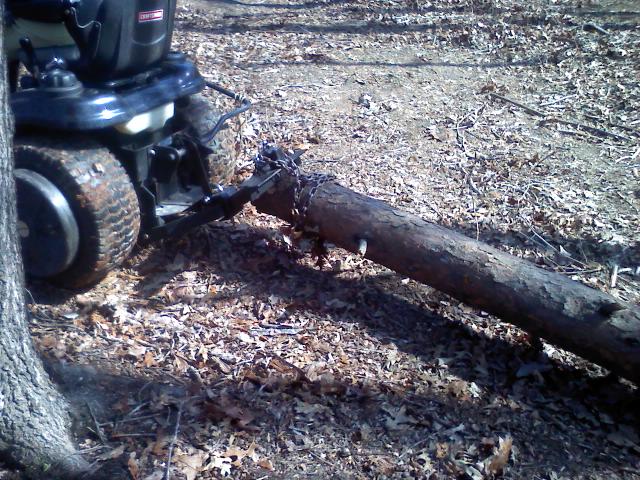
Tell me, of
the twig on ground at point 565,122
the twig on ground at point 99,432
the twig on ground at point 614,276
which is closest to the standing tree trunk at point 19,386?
the twig on ground at point 99,432

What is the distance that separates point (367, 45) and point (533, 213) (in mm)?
4347

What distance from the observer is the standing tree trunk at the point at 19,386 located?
9.36 ft

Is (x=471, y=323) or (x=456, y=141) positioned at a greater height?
(x=456, y=141)

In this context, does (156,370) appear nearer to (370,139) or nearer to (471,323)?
(471,323)

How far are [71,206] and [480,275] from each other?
2407mm

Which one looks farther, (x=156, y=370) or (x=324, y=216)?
(x=324, y=216)

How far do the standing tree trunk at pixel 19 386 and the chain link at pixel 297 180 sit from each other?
2016 mm

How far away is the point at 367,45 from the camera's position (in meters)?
9.20

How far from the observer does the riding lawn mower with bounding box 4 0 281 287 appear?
4.06 meters

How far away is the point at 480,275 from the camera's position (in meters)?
4.18

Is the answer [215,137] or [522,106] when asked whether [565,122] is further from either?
[215,137]

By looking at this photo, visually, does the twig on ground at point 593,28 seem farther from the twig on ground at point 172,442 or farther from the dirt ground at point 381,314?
the twig on ground at point 172,442

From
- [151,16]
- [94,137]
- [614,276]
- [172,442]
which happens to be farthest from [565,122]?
[172,442]

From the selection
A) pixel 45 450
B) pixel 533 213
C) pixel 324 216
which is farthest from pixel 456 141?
pixel 45 450
